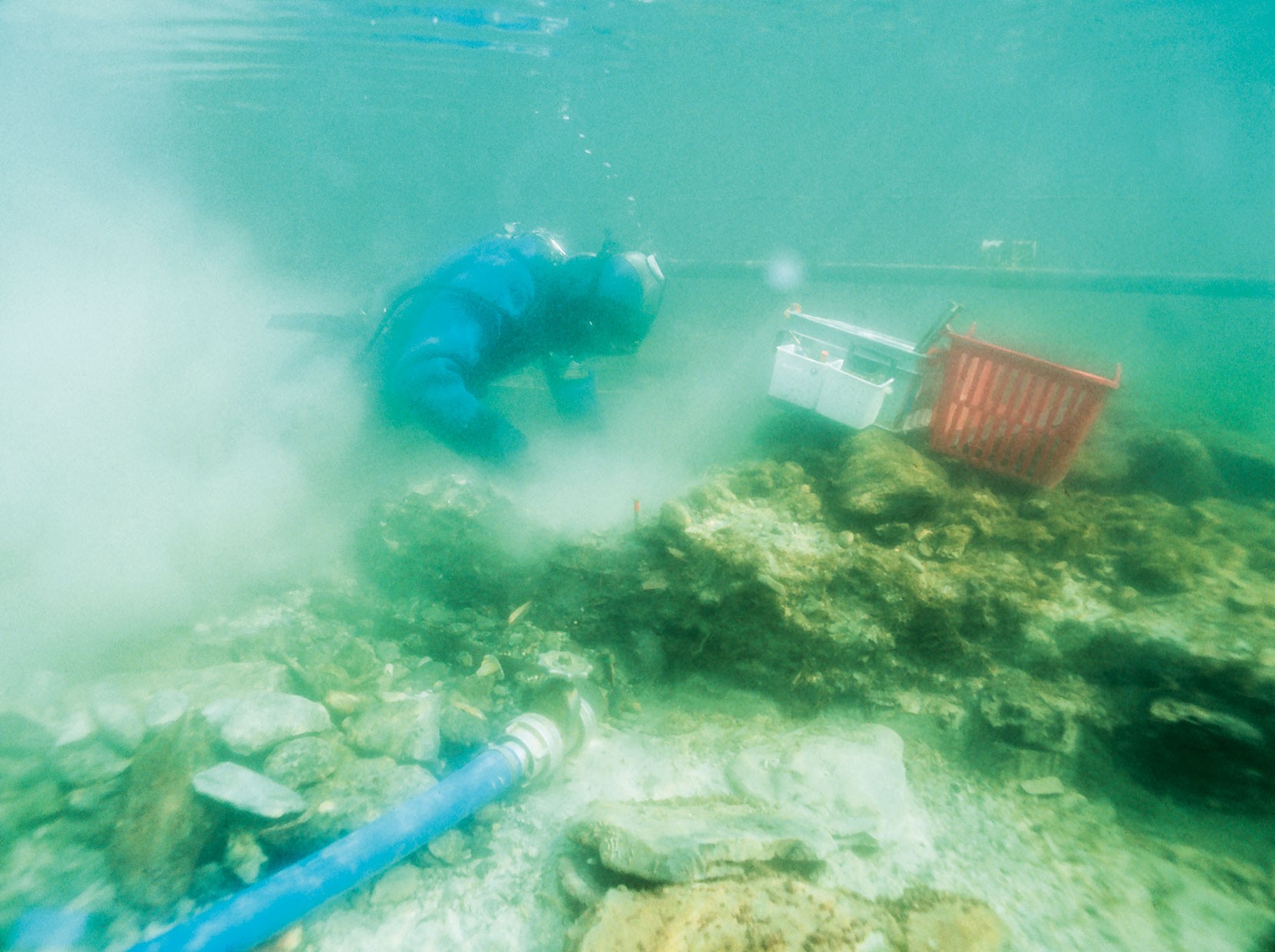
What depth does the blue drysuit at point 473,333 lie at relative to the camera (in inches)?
127

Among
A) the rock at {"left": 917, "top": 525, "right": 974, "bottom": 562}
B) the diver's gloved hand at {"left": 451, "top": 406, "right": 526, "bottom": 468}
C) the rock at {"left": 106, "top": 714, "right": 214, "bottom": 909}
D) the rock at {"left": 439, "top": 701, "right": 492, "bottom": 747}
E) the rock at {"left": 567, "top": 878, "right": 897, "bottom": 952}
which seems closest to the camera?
the rock at {"left": 567, "top": 878, "right": 897, "bottom": 952}

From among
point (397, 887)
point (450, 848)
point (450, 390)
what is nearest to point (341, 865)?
point (397, 887)

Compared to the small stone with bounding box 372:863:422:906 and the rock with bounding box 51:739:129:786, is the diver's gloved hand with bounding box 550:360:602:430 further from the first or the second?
the rock with bounding box 51:739:129:786

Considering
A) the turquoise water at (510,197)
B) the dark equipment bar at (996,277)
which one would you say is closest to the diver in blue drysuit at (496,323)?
the turquoise water at (510,197)

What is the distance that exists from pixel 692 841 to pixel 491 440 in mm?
2389

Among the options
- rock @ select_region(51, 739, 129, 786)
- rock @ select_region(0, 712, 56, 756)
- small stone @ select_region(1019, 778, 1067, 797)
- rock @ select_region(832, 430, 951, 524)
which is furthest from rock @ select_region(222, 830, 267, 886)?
small stone @ select_region(1019, 778, 1067, 797)

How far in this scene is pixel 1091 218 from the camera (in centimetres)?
4050

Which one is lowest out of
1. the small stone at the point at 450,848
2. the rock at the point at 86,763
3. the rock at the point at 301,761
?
the small stone at the point at 450,848

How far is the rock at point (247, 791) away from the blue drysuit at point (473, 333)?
1907mm

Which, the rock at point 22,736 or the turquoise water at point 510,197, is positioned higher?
the turquoise water at point 510,197

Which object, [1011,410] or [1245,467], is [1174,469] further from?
[1011,410]

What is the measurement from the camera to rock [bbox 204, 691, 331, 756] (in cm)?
214

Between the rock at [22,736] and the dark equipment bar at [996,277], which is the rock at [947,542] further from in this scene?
the dark equipment bar at [996,277]

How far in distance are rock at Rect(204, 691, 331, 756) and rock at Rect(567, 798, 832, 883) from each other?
1273 millimetres
